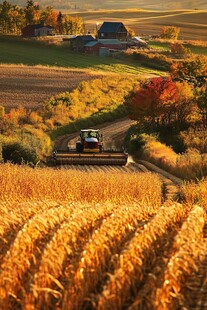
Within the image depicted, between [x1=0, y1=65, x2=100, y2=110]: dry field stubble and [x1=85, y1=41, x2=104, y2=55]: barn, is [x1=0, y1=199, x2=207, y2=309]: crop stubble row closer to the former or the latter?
[x1=0, y1=65, x2=100, y2=110]: dry field stubble

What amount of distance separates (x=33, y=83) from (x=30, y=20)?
276 feet

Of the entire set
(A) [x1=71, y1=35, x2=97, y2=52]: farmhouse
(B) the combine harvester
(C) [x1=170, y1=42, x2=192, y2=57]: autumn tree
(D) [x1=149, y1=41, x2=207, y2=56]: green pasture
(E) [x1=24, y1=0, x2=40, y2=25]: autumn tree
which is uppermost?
(B) the combine harvester

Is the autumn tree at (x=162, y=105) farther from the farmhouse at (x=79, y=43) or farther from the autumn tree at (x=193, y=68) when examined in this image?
the farmhouse at (x=79, y=43)

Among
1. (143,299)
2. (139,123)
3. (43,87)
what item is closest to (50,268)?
(143,299)

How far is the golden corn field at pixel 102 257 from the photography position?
26.0ft

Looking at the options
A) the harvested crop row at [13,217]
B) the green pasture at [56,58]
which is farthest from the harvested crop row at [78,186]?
the green pasture at [56,58]

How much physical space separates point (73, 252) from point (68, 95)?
81106mm

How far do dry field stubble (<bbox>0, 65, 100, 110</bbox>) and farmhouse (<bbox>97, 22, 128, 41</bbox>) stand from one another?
5772cm

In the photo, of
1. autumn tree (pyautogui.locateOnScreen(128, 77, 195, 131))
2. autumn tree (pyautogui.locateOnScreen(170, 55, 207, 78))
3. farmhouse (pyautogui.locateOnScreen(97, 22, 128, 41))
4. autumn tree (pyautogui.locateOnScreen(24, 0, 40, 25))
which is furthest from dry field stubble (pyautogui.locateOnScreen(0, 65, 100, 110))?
autumn tree (pyautogui.locateOnScreen(24, 0, 40, 25))

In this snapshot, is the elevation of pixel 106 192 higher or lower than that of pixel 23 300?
lower

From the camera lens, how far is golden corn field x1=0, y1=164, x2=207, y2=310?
792 centimetres

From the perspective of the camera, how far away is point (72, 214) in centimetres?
1004

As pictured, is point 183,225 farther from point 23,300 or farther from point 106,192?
point 106,192

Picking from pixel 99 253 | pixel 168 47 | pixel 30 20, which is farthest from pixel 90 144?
A: pixel 30 20
